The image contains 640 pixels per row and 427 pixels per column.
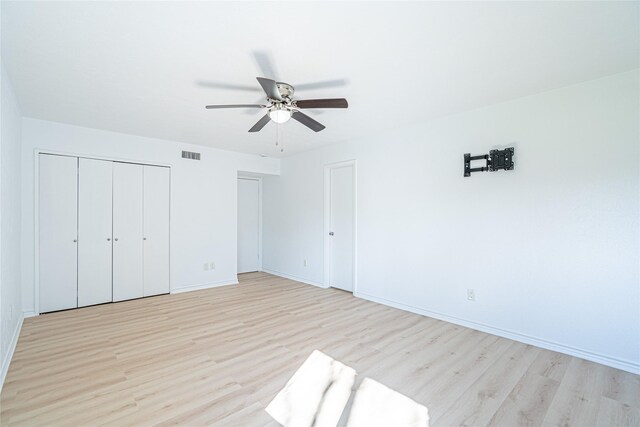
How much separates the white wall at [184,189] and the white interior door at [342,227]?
5.56ft

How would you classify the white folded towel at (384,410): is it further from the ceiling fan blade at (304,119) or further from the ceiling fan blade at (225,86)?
the ceiling fan blade at (225,86)

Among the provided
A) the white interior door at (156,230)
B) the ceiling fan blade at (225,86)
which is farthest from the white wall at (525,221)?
the white interior door at (156,230)

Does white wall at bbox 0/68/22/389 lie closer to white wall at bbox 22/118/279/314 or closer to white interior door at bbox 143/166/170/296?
white wall at bbox 22/118/279/314

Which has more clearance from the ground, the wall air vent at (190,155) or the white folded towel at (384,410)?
the wall air vent at (190,155)

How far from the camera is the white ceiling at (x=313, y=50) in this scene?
1704 mm

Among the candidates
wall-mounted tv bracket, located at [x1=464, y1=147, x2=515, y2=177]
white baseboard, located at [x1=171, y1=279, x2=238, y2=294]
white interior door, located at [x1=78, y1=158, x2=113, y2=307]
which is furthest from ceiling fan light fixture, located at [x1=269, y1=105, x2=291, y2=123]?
white baseboard, located at [x1=171, y1=279, x2=238, y2=294]

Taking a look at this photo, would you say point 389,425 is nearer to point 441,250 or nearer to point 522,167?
point 441,250

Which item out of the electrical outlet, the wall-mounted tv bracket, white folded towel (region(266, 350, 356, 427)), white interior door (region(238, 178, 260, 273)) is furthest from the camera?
white interior door (region(238, 178, 260, 273))

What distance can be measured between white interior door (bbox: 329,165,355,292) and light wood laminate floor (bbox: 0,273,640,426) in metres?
1.11

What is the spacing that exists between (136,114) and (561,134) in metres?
4.65

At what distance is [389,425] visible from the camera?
1.76 m

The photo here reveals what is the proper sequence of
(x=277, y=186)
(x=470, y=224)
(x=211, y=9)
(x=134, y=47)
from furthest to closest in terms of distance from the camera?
(x=277, y=186), (x=470, y=224), (x=134, y=47), (x=211, y=9)

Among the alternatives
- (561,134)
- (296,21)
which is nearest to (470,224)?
(561,134)

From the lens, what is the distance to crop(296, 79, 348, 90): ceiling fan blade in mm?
2545
